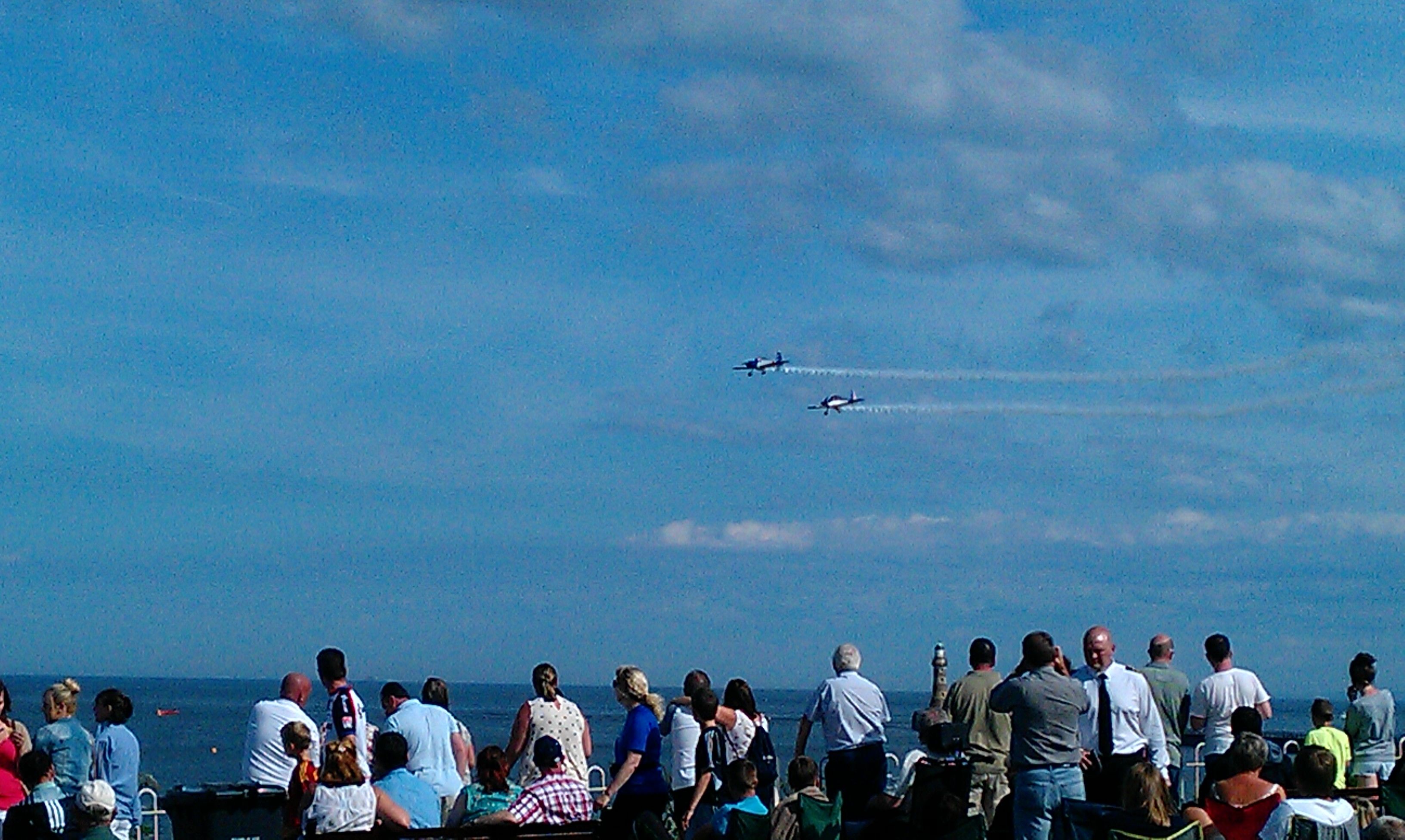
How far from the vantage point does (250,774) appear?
10719 mm

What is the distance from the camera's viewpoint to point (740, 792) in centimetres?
980

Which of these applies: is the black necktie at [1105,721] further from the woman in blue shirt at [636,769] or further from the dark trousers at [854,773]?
the woman in blue shirt at [636,769]

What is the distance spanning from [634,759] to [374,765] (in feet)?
5.08

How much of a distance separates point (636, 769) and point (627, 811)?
0.25 metres

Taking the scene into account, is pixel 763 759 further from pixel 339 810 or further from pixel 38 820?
pixel 38 820

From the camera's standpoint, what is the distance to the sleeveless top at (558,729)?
10.9 meters

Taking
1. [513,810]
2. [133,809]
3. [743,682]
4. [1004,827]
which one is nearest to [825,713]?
[743,682]

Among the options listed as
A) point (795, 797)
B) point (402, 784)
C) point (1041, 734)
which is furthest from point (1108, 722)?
point (402, 784)

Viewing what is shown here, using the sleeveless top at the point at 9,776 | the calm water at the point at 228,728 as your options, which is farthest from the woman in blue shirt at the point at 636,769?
the calm water at the point at 228,728

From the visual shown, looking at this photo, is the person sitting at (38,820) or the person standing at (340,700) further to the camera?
the person standing at (340,700)

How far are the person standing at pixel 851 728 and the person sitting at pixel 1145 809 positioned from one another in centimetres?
286

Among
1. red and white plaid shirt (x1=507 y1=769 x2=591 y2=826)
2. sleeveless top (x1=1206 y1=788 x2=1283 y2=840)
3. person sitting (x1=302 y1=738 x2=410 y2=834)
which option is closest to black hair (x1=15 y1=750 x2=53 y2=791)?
person sitting (x1=302 y1=738 x2=410 y2=834)

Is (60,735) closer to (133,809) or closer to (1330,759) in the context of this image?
(133,809)

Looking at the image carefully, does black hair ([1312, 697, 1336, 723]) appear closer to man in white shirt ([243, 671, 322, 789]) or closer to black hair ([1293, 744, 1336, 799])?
black hair ([1293, 744, 1336, 799])
